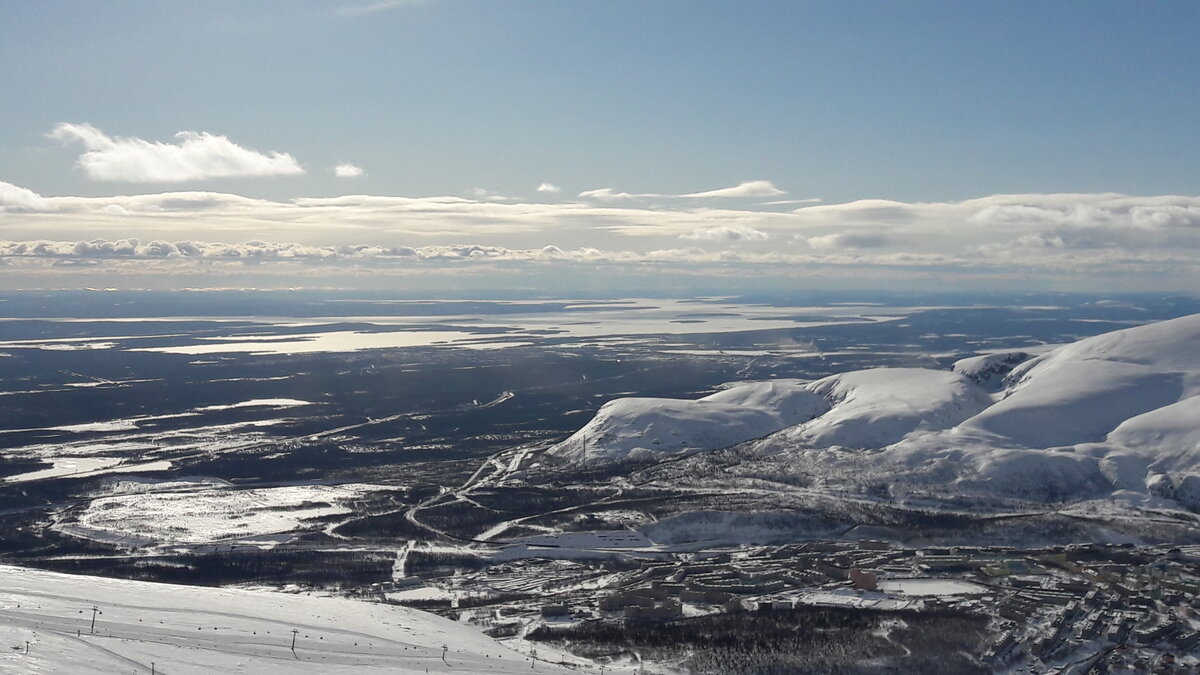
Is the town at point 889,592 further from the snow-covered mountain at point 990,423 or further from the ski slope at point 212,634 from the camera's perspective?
the snow-covered mountain at point 990,423

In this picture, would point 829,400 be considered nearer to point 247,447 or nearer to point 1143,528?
point 1143,528

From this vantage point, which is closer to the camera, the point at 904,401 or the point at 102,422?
the point at 904,401

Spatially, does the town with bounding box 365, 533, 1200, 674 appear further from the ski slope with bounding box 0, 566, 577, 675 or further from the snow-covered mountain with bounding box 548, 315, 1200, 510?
the snow-covered mountain with bounding box 548, 315, 1200, 510

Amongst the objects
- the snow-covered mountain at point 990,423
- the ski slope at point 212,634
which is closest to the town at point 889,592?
the ski slope at point 212,634

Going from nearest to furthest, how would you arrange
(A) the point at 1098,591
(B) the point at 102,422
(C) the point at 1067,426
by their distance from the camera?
(A) the point at 1098,591, (C) the point at 1067,426, (B) the point at 102,422

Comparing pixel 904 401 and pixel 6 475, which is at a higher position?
pixel 904 401

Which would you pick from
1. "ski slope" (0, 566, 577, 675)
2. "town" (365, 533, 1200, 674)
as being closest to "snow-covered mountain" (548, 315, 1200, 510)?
"town" (365, 533, 1200, 674)

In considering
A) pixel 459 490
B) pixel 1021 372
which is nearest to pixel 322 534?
pixel 459 490
